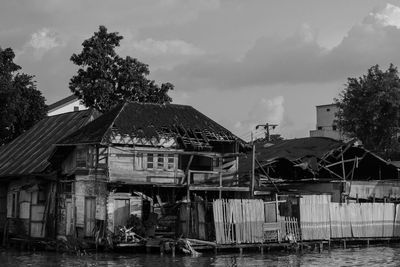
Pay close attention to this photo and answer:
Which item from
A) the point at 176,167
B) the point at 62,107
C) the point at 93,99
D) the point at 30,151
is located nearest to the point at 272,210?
the point at 176,167

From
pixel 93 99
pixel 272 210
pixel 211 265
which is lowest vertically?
pixel 211 265

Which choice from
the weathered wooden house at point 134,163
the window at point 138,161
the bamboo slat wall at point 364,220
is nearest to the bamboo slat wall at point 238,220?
the weathered wooden house at point 134,163

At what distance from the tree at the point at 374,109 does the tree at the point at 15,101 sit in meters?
22.6

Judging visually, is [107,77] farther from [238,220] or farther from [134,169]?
[238,220]

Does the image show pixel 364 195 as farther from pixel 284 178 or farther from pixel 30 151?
pixel 30 151

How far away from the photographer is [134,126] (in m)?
32.7

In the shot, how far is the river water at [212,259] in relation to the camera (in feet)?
85.0

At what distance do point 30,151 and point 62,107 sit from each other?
73.3 feet

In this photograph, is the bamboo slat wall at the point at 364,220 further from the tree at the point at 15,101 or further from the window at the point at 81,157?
the tree at the point at 15,101

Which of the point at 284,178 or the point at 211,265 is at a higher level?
the point at 284,178

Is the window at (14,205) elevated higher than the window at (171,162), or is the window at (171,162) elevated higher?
the window at (171,162)

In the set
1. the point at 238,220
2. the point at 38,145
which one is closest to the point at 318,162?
the point at 238,220

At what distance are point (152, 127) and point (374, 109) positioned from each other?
20.4m

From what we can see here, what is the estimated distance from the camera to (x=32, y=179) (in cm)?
3481
